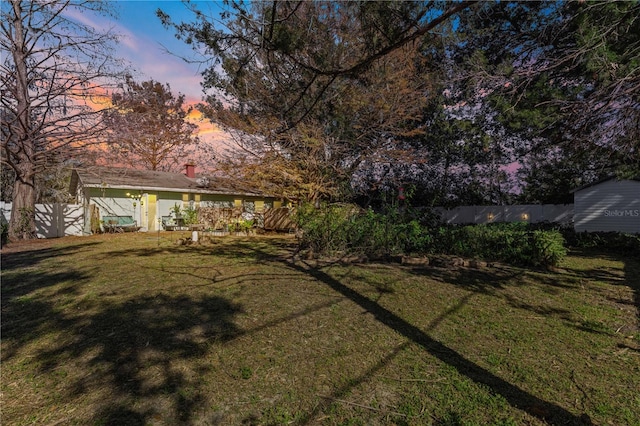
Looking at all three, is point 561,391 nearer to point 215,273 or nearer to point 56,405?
point 56,405

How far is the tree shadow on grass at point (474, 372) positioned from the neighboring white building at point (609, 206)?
1509 cm

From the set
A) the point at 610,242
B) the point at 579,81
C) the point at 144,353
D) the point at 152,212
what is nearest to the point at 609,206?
the point at 610,242

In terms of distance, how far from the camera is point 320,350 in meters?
3.19

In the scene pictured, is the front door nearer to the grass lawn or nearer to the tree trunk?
the tree trunk

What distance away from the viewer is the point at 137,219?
17.7 metres

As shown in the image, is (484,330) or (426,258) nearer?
(484,330)

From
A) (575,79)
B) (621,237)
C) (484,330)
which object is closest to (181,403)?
(484,330)

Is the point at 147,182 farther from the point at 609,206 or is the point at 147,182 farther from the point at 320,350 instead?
the point at 609,206

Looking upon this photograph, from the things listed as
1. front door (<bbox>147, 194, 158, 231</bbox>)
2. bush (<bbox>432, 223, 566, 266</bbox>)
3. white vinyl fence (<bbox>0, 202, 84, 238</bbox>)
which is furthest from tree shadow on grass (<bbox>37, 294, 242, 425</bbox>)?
front door (<bbox>147, 194, 158, 231</bbox>)

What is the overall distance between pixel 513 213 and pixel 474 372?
1832cm

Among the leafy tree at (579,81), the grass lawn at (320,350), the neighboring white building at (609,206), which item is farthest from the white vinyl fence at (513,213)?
the grass lawn at (320,350)

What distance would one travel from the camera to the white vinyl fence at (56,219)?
46.6 ft

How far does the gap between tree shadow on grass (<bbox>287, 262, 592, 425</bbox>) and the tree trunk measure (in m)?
14.2

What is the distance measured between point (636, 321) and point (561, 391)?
2572mm
